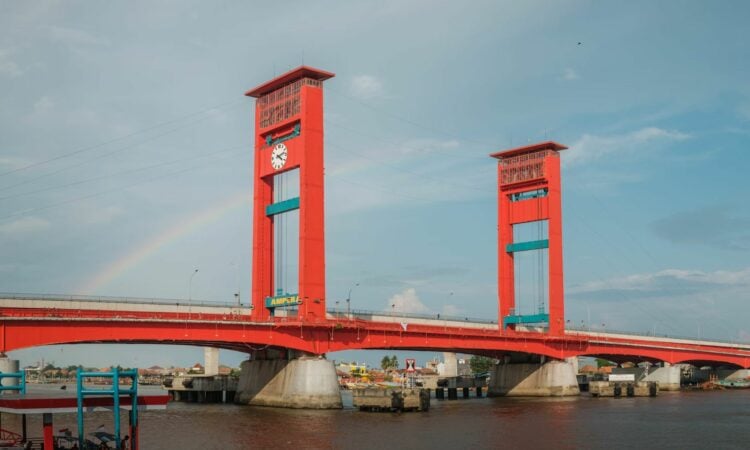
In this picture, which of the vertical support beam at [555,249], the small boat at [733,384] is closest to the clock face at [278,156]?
the vertical support beam at [555,249]

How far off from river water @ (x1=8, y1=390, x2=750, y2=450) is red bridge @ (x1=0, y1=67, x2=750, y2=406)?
6823mm

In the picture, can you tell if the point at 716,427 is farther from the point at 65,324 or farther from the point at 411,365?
the point at 65,324

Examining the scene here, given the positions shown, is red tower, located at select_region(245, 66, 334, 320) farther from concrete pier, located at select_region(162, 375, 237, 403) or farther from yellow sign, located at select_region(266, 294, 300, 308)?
concrete pier, located at select_region(162, 375, 237, 403)

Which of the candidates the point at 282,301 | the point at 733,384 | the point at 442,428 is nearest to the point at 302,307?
the point at 282,301

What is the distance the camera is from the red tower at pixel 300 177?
8481 centimetres

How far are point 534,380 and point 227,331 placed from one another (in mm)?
54144

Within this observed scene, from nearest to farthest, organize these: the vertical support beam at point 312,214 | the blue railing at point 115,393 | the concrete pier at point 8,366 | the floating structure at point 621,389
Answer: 1. the blue railing at point 115,393
2. the concrete pier at point 8,366
3. the vertical support beam at point 312,214
4. the floating structure at point 621,389

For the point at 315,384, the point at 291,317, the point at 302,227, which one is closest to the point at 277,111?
the point at 302,227

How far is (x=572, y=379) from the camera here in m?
119

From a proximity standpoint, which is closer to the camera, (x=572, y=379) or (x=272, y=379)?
(x=272, y=379)

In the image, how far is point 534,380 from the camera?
4675 inches

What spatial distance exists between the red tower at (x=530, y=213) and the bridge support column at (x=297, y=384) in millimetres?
42678

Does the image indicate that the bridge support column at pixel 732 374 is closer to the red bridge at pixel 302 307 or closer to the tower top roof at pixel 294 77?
the red bridge at pixel 302 307

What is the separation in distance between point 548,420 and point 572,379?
45633 millimetres
